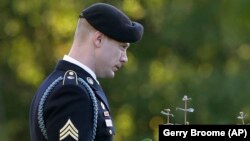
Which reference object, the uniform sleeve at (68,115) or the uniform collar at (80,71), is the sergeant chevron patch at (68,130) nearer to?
the uniform sleeve at (68,115)

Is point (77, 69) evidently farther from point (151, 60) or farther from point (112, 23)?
point (151, 60)

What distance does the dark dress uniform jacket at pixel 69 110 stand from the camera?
4.32m

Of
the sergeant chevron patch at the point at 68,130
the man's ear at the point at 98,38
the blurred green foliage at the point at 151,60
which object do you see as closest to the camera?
the sergeant chevron patch at the point at 68,130

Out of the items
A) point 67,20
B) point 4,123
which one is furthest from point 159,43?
point 4,123

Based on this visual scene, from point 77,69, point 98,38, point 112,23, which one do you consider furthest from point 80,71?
point 112,23

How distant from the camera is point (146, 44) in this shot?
15.5 m

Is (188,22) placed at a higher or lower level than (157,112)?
higher

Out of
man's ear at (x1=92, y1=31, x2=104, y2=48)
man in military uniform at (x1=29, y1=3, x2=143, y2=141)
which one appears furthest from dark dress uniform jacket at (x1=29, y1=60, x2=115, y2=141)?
man's ear at (x1=92, y1=31, x2=104, y2=48)

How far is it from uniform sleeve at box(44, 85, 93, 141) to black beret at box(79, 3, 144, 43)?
0.30 meters

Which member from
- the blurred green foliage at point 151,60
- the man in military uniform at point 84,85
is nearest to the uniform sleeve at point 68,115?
the man in military uniform at point 84,85

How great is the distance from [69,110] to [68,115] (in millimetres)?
20

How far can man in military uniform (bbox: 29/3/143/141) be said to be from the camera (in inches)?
170

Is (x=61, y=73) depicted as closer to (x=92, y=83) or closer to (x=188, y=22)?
(x=92, y=83)

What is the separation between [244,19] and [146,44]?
86.1 inches
